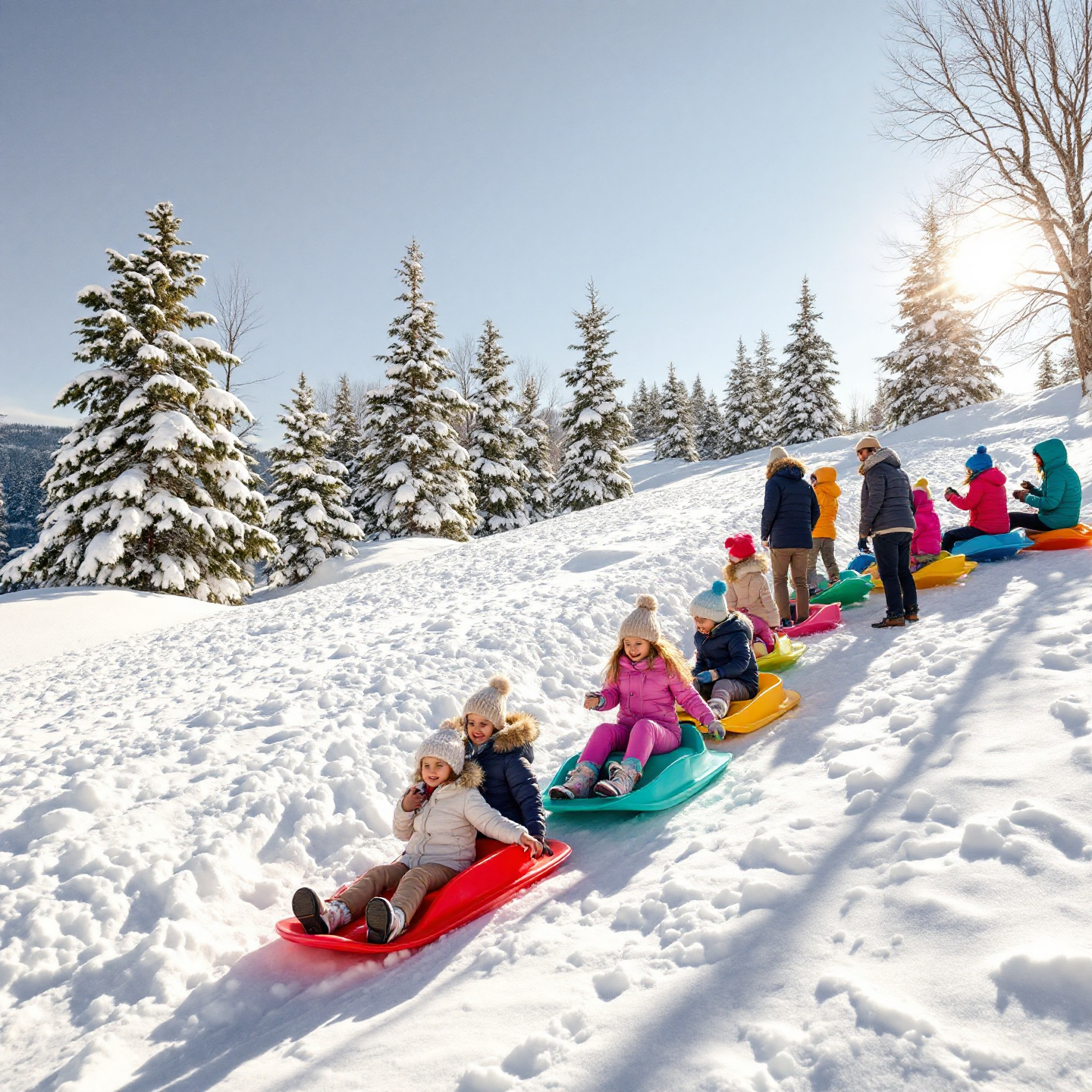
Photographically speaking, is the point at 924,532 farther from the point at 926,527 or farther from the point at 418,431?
the point at 418,431

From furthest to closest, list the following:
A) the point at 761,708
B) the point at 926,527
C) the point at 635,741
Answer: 1. the point at 926,527
2. the point at 761,708
3. the point at 635,741

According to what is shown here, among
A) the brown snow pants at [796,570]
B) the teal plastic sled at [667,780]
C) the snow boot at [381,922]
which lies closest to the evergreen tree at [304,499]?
the brown snow pants at [796,570]

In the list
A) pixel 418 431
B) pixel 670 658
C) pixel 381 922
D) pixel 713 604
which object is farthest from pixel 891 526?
pixel 418 431

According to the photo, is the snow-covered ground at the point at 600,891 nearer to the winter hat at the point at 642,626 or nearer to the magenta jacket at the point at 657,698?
the magenta jacket at the point at 657,698

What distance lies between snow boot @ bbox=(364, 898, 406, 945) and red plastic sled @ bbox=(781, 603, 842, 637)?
5171 millimetres

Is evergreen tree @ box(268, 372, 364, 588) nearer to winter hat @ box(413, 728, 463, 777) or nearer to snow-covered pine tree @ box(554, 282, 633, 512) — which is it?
snow-covered pine tree @ box(554, 282, 633, 512)

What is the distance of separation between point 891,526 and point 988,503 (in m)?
2.90

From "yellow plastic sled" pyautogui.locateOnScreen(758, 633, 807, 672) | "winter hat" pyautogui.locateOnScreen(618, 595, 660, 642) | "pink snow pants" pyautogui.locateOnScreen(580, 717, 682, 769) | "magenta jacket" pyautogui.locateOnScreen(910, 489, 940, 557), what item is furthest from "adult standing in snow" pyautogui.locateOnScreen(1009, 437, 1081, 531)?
"pink snow pants" pyautogui.locateOnScreen(580, 717, 682, 769)

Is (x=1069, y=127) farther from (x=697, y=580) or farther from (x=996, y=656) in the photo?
(x=996, y=656)

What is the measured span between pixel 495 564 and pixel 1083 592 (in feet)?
26.9

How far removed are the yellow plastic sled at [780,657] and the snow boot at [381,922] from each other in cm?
425

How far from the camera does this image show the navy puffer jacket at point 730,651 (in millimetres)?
5395

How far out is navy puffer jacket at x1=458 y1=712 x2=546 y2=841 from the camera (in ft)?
12.8

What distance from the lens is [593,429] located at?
27828mm
